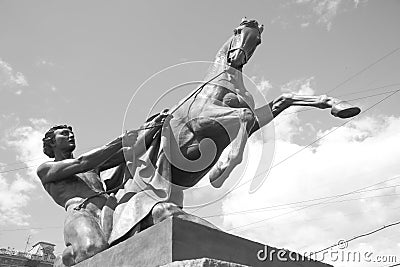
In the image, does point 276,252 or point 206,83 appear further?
point 206,83

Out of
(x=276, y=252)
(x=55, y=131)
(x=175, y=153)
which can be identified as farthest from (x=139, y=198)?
(x=55, y=131)

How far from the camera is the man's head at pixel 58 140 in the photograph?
500 centimetres

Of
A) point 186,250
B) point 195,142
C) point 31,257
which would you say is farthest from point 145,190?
point 31,257

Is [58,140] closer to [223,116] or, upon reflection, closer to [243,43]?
[223,116]

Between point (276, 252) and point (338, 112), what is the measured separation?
4.81 feet

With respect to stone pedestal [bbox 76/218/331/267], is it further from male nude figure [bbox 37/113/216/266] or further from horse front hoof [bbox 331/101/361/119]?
horse front hoof [bbox 331/101/361/119]

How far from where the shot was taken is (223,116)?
436cm

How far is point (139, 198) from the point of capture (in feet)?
13.2

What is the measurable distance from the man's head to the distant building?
2348 cm

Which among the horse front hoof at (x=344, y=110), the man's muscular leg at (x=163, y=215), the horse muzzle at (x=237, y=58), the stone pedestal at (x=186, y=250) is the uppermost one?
the horse muzzle at (x=237, y=58)

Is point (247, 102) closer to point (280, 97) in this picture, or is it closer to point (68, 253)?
point (280, 97)

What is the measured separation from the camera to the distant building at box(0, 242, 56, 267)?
90.0 ft

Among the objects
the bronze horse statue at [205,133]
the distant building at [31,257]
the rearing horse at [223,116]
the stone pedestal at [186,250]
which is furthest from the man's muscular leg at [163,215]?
the distant building at [31,257]

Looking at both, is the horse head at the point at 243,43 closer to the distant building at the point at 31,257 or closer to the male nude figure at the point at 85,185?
the male nude figure at the point at 85,185
